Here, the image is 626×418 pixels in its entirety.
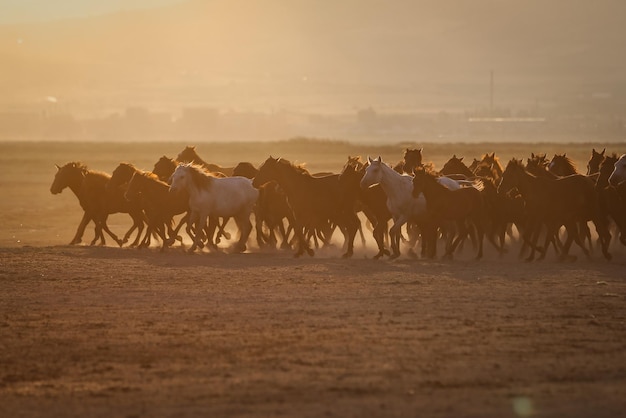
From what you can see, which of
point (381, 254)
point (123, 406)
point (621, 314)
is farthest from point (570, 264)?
point (123, 406)

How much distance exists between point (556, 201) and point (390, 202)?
7.80 feet

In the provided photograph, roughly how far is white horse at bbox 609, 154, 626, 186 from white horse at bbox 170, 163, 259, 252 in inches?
221

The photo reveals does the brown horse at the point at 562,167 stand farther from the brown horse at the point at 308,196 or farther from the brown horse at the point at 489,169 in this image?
the brown horse at the point at 308,196

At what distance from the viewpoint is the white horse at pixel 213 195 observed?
22.2m

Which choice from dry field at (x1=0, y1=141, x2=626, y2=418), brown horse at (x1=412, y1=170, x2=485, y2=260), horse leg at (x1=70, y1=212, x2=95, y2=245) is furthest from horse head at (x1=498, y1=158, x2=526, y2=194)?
horse leg at (x1=70, y1=212, x2=95, y2=245)

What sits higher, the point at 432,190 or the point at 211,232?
the point at 432,190

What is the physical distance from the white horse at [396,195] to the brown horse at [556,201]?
127 cm

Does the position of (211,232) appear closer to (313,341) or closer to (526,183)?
(526,183)

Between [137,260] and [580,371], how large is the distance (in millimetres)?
10164

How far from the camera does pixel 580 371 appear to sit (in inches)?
466

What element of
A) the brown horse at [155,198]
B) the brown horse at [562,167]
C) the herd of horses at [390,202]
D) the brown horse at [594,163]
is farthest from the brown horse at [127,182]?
the brown horse at [594,163]

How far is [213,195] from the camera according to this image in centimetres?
2247

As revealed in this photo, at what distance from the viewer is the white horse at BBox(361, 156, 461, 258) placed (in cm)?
2088

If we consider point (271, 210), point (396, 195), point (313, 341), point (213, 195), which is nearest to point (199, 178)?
point (213, 195)
